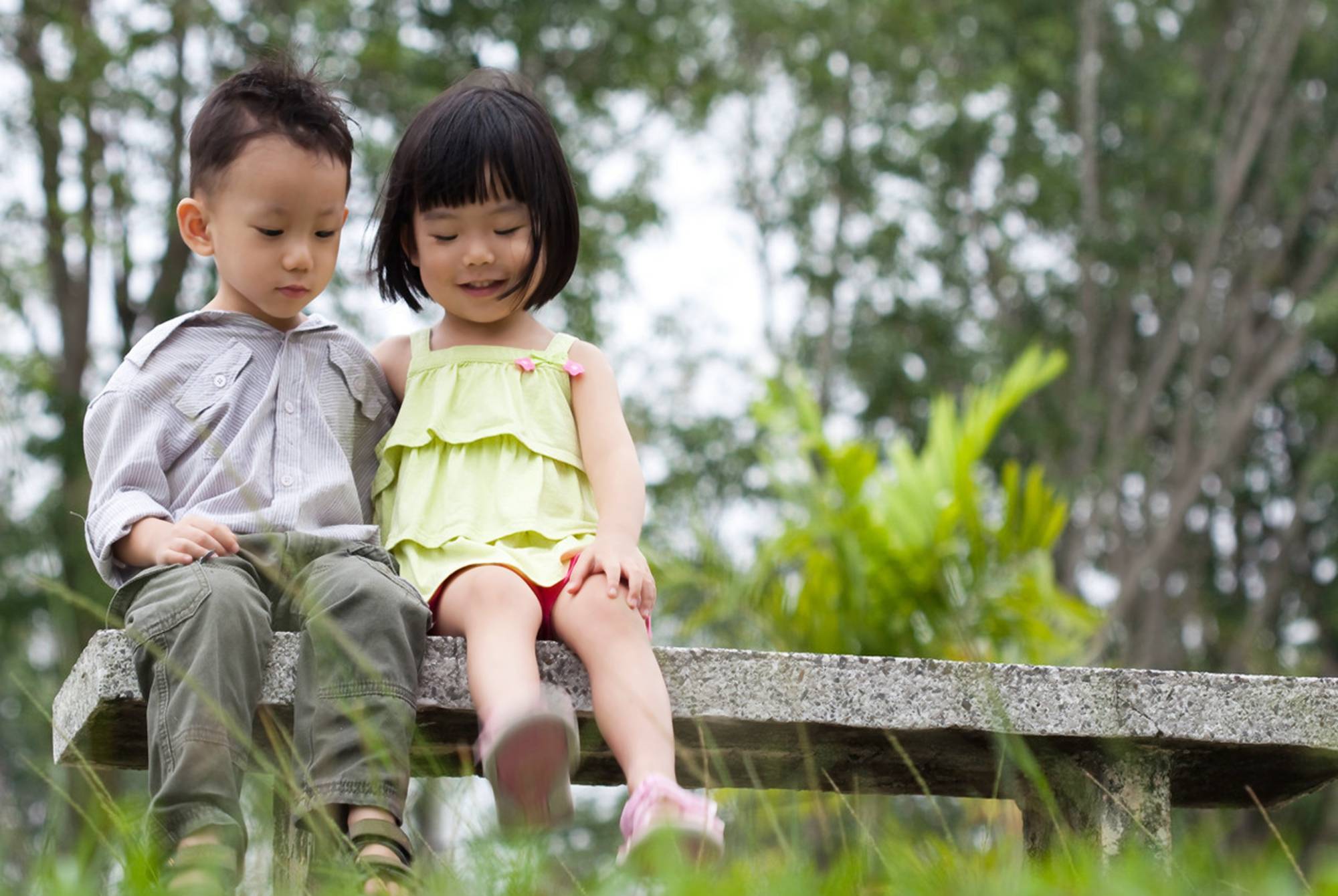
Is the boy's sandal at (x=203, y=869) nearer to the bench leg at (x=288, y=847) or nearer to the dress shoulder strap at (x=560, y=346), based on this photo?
the bench leg at (x=288, y=847)

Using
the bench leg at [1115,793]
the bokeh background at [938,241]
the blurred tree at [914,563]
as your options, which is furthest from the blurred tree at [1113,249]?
the bench leg at [1115,793]

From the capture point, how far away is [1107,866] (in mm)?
2230

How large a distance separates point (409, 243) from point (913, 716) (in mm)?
1256

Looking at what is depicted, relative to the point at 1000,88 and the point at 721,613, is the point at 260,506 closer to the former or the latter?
the point at 721,613

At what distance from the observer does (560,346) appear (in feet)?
9.63

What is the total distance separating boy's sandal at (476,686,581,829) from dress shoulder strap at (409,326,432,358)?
106 cm

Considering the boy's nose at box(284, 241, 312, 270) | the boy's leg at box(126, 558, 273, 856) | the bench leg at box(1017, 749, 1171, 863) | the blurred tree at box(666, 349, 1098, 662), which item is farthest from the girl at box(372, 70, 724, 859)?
the blurred tree at box(666, 349, 1098, 662)

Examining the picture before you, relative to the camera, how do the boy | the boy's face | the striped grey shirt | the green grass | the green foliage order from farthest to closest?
the green foliage
the boy's face
the striped grey shirt
the boy
the green grass

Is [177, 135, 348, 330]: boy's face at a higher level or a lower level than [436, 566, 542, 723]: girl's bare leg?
higher

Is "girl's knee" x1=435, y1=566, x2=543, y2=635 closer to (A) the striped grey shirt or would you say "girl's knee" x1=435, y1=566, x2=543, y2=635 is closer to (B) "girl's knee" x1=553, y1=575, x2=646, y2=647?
(B) "girl's knee" x1=553, y1=575, x2=646, y2=647

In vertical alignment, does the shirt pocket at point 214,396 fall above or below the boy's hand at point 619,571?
above

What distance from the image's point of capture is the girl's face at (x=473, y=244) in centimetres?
279

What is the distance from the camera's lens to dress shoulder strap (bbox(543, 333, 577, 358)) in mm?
2912

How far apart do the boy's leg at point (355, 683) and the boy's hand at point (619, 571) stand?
0.26 meters
